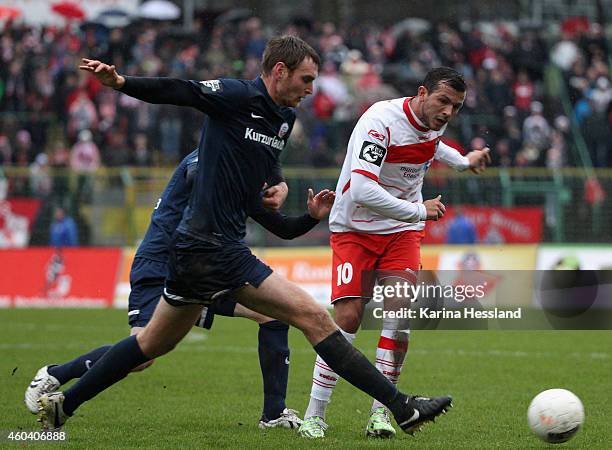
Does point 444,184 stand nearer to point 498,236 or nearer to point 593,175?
point 498,236

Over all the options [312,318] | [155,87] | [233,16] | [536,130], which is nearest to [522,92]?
[536,130]

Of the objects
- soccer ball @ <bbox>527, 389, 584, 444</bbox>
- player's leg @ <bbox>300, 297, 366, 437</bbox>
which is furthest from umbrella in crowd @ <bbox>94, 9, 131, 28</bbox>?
soccer ball @ <bbox>527, 389, 584, 444</bbox>

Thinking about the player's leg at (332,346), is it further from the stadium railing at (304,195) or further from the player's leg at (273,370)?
the stadium railing at (304,195)

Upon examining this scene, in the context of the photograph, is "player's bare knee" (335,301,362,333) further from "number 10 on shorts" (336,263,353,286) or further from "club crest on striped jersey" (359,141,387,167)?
"club crest on striped jersey" (359,141,387,167)

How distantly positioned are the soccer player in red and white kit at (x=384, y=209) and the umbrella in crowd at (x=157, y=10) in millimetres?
19077

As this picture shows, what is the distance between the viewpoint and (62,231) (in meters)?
20.8

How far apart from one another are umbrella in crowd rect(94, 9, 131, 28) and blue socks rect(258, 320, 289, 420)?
18.9 metres

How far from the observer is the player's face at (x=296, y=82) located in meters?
6.46

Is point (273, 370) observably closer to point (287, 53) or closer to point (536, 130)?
point (287, 53)

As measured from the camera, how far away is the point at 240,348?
1330 centimetres

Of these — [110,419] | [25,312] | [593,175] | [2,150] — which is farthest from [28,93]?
[110,419]

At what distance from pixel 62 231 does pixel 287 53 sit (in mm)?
15045

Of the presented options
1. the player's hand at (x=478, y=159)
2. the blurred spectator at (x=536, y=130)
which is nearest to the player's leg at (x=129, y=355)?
the player's hand at (x=478, y=159)

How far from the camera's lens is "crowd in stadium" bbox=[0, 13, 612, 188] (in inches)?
896
